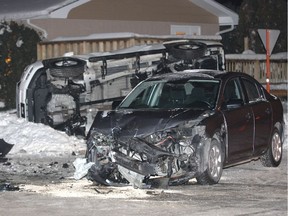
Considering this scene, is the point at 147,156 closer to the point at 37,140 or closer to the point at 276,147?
the point at 276,147

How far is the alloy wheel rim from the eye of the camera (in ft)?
44.7

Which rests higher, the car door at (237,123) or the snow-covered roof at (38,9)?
the snow-covered roof at (38,9)

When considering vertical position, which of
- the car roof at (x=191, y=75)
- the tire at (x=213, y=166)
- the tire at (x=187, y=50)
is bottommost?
the tire at (x=213, y=166)

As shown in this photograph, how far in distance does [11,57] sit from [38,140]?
7407 millimetres

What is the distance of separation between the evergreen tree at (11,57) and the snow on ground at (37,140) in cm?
604

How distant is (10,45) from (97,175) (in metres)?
12.4

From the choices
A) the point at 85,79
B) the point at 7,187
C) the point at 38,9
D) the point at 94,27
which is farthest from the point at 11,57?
the point at 7,187

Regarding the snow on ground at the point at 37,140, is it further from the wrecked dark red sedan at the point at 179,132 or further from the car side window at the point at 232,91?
the car side window at the point at 232,91

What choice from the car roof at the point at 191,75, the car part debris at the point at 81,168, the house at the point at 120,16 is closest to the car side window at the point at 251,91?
the car roof at the point at 191,75

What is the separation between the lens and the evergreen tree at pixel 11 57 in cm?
2298

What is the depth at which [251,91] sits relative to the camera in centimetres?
1337

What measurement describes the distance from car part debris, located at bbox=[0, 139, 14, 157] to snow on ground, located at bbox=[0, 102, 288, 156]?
0.13 metres

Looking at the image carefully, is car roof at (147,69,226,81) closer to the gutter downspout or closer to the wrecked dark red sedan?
the wrecked dark red sedan

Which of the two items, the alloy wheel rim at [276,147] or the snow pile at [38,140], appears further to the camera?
the snow pile at [38,140]
